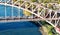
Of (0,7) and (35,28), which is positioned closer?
(35,28)

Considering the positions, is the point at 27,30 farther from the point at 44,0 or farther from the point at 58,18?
the point at 58,18

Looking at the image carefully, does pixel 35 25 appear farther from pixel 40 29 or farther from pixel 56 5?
pixel 56 5

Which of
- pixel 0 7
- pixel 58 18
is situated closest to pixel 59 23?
pixel 58 18

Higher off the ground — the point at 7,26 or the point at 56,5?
the point at 56,5

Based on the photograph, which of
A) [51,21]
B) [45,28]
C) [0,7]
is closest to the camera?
[51,21]

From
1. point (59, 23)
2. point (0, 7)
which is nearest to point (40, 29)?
point (59, 23)

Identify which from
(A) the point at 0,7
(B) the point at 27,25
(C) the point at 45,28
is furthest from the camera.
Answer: (A) the point at 0,7

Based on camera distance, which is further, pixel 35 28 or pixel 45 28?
pixel 35 28

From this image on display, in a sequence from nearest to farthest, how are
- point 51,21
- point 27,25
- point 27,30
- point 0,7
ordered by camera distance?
point 51,21, point 27,30, point 27,25, point 0,7

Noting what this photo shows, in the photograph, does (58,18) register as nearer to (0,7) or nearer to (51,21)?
(51,21)

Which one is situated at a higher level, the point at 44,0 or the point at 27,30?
the point at 44,0
